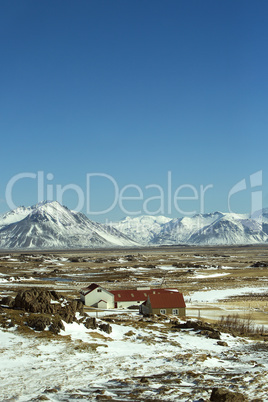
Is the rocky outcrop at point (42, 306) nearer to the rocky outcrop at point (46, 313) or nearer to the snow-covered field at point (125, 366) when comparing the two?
the rocky outcrop at point (46, 313)

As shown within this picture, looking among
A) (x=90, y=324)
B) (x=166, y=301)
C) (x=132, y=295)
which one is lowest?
(x=132, y=295)

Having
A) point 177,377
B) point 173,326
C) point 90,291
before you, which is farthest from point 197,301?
point 177,377

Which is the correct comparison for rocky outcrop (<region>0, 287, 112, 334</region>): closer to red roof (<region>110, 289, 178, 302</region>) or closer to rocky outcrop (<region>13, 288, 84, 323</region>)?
rocky outcrop (<region>13, 288, 84, 323</region>)

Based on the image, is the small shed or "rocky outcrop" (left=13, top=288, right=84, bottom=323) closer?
"rocky outcrop" (left=13, top=288, right=84, bottom=323)

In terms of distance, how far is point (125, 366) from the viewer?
26.4 metres

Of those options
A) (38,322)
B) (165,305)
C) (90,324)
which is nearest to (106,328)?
(90,324)

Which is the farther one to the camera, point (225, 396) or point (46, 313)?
point (46, 313)

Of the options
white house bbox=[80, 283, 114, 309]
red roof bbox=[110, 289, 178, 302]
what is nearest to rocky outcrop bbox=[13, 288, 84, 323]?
white house bbox=[80, 283, 114, 309]

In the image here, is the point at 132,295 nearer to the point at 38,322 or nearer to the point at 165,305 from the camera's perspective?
the point at 165,305

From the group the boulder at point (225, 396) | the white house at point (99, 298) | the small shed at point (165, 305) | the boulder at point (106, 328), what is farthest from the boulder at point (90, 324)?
the white house at point (99, 298)

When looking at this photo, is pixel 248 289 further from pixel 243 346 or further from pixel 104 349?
pixel 104 349

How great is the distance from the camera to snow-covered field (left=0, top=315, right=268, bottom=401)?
20969mm

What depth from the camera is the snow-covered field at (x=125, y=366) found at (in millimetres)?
20969

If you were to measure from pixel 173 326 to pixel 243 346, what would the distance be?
32.1 ft
